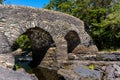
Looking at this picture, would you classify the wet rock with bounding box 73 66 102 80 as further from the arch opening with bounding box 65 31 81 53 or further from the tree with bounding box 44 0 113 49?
the tree with bounding box 44 0 113 49

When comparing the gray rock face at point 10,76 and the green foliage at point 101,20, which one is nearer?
the gray rock face at point 10,76

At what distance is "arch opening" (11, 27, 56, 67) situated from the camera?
21.7m

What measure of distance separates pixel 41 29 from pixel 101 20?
9189 millimetres

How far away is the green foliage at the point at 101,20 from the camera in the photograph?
87.4ft

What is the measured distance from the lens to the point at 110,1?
2817 cm

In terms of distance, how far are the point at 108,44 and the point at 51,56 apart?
8.65 meters

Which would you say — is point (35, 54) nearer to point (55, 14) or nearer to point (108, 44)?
point (55, 14)

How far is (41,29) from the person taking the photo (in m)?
20.1

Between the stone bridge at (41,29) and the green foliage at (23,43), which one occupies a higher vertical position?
the stone bridge at (41,29)

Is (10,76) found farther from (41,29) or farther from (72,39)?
(72,39)

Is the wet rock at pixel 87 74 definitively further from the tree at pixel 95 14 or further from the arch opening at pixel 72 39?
the tree at pixel 95 14

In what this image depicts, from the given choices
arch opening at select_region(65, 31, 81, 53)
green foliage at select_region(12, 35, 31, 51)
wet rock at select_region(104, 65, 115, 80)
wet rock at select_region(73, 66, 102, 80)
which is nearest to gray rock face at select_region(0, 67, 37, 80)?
wet rock at select_region(73, 66, 102, 80)

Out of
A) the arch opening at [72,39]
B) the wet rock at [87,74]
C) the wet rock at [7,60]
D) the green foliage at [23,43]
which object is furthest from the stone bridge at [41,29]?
the green foliage at [23,43]

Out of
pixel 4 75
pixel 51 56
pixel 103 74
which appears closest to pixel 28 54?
pixel 51 56
